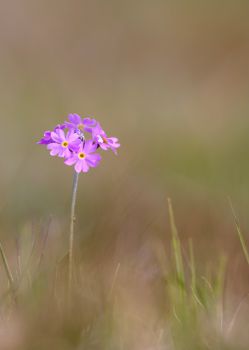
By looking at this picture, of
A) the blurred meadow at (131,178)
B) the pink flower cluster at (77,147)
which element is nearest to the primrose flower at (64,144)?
the pink flower cluster at (77,147)

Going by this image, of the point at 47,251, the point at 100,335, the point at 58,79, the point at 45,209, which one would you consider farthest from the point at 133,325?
the point at 58,79

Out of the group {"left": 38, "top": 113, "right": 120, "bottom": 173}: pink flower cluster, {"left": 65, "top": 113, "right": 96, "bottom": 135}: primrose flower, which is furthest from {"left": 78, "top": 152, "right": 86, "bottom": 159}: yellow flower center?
{"left": 65, "top": 113, "right": 96, "bottom": 135}: primrose flower

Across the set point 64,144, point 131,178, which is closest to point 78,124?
point 64,144

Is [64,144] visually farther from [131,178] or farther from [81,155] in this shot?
[131,178]

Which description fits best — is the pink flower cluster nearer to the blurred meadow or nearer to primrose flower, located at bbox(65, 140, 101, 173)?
primrose flower, located at bbox(65, 140, 101, 173)

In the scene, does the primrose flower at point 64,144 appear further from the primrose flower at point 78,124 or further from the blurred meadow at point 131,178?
the blurred meadow at point 131,178

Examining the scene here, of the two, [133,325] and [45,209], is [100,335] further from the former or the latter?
[45,209]

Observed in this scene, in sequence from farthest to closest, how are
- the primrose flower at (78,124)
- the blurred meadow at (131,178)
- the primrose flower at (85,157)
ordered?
the primrose flower at (78,124), the primrose flower at (85,157), the blurred meadow at (131,178)
